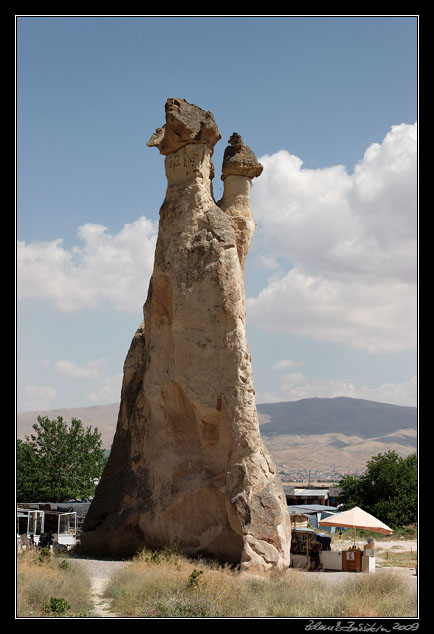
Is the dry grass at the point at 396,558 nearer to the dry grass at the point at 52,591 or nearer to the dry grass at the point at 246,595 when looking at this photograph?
the dry grass at the point at 246,595

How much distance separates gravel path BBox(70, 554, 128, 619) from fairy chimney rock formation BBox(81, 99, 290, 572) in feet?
3.12

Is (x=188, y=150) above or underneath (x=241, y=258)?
above

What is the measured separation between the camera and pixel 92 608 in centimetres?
1243

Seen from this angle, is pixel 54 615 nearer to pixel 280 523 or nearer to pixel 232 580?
pixel 232 580

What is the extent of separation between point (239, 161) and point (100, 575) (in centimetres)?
1184

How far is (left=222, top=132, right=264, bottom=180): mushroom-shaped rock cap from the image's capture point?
68.0ft

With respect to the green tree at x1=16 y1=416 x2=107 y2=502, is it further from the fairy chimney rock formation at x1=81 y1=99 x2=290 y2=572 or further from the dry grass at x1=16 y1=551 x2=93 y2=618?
the dry grass at x1=16 y1=551 x2=93 y2=618

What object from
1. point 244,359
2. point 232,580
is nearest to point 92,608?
point 232,580

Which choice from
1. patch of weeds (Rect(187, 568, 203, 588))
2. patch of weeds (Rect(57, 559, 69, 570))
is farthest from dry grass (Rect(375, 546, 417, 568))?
patch of weeds (Rect(57, 559, 69, 570))

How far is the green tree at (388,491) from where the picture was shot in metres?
34.9

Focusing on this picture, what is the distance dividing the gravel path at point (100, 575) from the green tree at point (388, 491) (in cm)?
2037

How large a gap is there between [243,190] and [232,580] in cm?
1122

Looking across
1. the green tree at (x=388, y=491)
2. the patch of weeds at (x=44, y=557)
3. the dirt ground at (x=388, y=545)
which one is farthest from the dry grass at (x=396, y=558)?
the patch of weeds at (x=44, y=557)

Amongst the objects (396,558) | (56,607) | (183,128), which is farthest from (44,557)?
(396,558)
